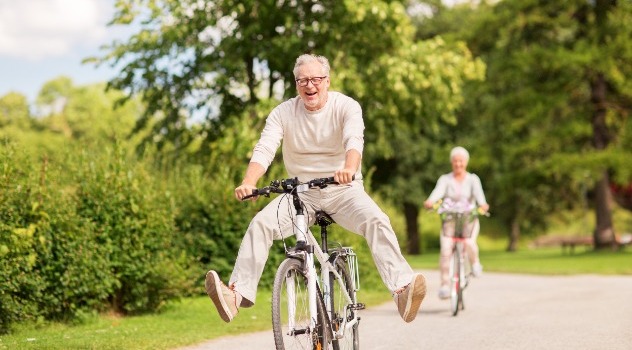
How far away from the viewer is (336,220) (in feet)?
22.3

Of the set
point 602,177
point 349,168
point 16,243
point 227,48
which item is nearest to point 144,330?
point 16,243

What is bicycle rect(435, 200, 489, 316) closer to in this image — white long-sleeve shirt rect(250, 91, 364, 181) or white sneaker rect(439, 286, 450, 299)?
white sneaker rect(439, 286, 450, 299)

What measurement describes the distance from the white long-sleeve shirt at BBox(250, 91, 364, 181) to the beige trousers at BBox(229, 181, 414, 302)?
163mm

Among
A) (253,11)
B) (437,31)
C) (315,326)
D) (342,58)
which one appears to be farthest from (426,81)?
(437,31)

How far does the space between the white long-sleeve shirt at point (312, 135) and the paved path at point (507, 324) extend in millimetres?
2704

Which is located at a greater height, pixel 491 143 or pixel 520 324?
pixel 491 143

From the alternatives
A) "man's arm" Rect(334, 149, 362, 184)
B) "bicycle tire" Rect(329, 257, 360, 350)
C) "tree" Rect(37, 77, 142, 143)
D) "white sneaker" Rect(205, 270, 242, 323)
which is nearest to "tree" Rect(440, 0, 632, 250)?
"bicycle tire" Rect(329, 257, 360, 350)

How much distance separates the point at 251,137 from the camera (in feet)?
68.4

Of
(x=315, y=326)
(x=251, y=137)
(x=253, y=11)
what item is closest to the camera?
(x=315, y=326)

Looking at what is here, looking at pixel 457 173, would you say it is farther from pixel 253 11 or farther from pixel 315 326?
pixel 253 11

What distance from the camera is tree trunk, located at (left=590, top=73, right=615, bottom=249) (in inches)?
1421

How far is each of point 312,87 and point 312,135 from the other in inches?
12.3

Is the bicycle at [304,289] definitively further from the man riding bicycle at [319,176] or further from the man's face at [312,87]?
the man's face at [312,87]

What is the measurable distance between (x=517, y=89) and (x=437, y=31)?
8313 mm
